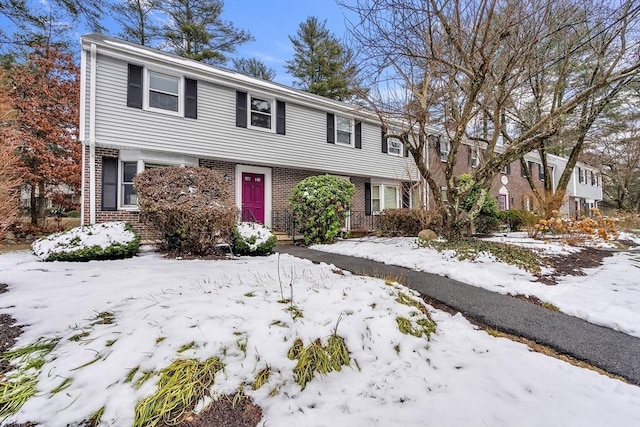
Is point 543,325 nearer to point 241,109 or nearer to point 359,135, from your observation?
point 241,109

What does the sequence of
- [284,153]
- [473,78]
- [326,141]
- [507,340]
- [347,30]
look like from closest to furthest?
[507,340] → [473,78] → [347,30] → [284,153] → [326,141]

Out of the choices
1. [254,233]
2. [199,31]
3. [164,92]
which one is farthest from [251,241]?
[199,31]

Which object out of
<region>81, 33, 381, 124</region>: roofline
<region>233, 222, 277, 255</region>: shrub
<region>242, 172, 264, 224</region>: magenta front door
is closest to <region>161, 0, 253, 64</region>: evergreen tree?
<region>81, 33, 381, 124</region>: roofline

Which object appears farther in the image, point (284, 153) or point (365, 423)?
point (284, 153)

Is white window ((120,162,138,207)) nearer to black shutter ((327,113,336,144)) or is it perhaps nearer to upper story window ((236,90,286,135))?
upper story window ((236,90,286,135))

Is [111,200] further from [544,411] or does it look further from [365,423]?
[544,411]

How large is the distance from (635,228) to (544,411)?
16.9 meters

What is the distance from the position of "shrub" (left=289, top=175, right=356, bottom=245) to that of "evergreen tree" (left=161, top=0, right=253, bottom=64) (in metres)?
13.5

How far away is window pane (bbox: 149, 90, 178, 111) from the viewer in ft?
28.2

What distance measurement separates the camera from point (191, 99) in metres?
9.13

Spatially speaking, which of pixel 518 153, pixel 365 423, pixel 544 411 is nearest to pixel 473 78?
pixel 518 153

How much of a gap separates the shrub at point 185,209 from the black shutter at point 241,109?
4031mm

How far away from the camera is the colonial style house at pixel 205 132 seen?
7.93m

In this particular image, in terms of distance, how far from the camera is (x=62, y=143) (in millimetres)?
11164
